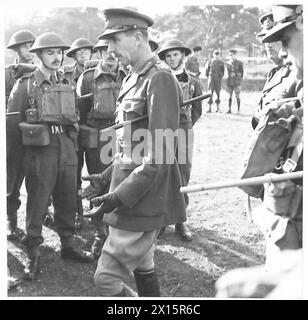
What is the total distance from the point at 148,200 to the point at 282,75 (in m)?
1.23

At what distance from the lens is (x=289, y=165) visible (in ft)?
8.15

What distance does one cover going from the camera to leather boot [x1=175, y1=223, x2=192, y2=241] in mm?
4660

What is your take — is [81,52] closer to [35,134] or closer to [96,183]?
[35,134]

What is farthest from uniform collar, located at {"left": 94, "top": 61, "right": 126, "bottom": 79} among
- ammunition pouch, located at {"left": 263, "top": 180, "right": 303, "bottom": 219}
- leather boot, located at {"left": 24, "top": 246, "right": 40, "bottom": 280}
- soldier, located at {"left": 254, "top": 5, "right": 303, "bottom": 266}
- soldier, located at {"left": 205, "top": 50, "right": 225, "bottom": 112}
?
soldier, located at {"left": 205, "top": 50, "right": 225, "bottom": 112}

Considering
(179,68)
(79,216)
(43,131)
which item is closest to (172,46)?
(179,68)

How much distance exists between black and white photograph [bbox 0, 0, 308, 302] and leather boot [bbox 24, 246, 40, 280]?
0.01 metres

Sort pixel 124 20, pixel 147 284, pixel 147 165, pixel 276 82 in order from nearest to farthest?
pixel 147 165
pixel 124 20
pixel 147 284
pixel 276 82

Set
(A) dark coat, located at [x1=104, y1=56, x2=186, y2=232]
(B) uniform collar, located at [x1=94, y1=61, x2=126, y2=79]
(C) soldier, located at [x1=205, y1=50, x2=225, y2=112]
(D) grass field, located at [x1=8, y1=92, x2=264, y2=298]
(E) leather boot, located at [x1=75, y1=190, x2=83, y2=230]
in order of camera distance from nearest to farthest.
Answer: (A) dark coat, located at [x1=104, y1=56, x2=186, y2=232] → (D) grass field, located at [x1=8, y1=92, x2=264, y2=298] → (B) uniform collar, located at [x1=94, y1=61, x2=126, y2=79] → (E) leather boot, located at [x1=75, y1=190, x2=83, y2=230] → (C) soldier, located at [x1=205, y1=50, x2=225, y2=112]

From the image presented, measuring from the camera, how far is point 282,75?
317cm

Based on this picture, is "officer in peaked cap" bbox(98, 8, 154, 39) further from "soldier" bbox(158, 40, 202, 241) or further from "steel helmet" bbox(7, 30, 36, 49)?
"steel helmet" bbox(7, 30, 36, 49)

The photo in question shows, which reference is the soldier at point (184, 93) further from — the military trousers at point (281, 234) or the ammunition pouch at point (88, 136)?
the military trousers at point (281, 234)

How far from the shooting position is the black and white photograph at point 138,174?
2.49m

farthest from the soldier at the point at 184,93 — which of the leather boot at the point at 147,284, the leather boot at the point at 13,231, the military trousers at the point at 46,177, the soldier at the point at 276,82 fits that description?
the leather boot at the point at 147,284

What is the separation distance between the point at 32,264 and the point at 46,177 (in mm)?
702
